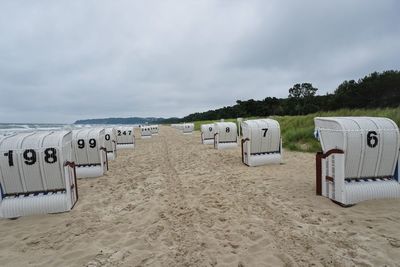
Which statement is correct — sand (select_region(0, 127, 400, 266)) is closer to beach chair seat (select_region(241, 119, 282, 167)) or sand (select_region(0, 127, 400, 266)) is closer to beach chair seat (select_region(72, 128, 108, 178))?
beach chair seat (select_region(72, 128, 108, 178))

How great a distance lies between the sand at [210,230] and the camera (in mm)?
3832

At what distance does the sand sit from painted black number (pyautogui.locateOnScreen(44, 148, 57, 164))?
1154 millimetres

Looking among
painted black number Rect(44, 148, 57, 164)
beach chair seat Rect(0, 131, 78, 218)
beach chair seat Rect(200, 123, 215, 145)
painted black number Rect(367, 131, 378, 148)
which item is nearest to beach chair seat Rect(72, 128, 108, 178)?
beach chair seat Rect(0, 131, 78, 218)

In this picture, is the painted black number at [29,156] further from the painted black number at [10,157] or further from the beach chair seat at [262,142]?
the beach chair seat at [262,142]

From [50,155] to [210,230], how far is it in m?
3.70

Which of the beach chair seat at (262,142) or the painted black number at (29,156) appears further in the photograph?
the beach chair seat at (262,142)

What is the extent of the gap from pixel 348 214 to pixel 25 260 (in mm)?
5343

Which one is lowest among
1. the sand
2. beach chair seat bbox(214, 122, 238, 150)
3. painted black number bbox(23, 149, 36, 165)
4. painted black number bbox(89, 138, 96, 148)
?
the sand

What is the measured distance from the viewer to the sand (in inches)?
151

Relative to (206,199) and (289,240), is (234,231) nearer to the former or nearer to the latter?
(289,240)

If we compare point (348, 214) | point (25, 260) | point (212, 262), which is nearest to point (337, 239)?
point (348, 214)

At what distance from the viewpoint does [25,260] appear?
405cm

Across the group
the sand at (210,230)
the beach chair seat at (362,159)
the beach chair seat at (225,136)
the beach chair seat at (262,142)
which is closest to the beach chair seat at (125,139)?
the beach chair seat at (225,136)

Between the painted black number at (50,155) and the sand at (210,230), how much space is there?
115 centimetres
